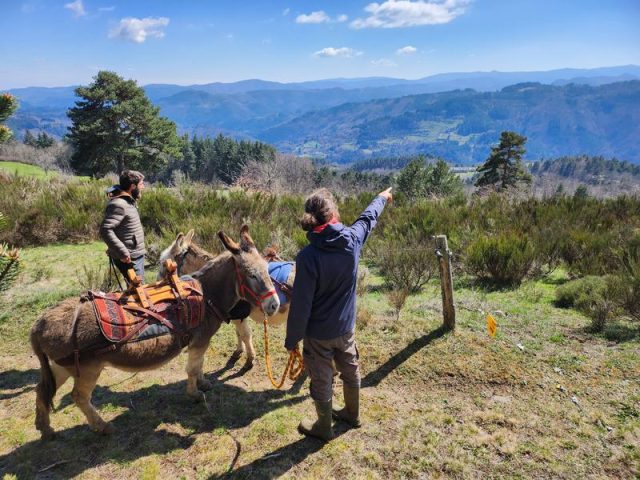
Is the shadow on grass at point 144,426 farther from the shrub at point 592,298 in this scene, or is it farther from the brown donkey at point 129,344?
the shrub at point 592,298

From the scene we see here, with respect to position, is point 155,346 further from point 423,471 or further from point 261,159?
point 261,159

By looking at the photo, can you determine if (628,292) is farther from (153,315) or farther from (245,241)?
(153,315)

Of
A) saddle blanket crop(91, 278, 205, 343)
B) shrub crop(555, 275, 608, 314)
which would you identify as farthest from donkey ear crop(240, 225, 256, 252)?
shrub crop(555, 275, 608, 314)

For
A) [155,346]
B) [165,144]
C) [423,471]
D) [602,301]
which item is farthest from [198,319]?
[165,144]

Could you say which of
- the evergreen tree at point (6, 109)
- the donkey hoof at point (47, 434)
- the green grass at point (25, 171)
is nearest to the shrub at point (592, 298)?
the donkey hoof at point (47, 434)

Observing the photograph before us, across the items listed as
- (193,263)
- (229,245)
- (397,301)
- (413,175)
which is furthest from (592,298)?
(413,175)

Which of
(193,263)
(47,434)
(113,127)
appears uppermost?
(113,127)

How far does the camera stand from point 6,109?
13.8 feet

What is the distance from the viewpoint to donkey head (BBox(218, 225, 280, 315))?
135 inches

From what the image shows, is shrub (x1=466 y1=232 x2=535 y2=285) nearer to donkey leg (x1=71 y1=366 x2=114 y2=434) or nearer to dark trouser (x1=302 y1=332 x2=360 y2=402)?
dark trouser (x1=302 y1=332 x2=360 y2=402)

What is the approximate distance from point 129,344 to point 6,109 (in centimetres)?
313

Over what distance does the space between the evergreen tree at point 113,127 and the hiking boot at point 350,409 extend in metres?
34.9

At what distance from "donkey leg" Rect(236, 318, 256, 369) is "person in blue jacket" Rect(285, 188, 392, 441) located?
1407 millimetres

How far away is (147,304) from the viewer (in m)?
3.42
